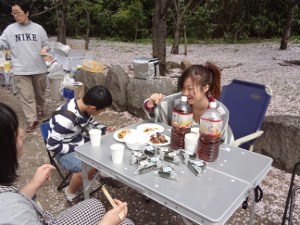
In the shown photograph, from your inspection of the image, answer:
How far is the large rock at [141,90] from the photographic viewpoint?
16.5 feet

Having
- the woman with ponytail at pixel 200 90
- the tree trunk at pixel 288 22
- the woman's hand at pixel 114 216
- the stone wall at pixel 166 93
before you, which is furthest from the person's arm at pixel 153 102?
the tree trunk at pixel 288 22

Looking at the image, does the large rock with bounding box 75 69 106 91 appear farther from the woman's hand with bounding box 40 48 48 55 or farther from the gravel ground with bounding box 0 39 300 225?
the woman's hand with bounding box 40 48 48 55

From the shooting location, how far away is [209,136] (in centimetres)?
180

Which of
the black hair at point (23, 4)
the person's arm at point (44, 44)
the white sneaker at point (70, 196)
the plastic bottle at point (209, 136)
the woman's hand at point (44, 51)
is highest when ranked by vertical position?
the black hair at point (23, 4)

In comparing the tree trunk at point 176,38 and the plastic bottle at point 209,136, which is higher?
the tree trunk at point 176,38

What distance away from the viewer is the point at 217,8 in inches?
595

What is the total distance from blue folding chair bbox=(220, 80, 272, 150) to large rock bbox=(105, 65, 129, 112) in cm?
258

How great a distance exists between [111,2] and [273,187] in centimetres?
1617

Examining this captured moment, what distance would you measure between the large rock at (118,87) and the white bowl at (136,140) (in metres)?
3.25

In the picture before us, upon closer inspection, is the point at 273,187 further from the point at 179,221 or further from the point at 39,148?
the point at 39,148

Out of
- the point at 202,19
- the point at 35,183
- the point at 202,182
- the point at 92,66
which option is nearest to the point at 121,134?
the point at 35,183

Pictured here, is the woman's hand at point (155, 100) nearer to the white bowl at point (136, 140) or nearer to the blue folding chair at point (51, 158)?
the white bowl at point (136, 140)

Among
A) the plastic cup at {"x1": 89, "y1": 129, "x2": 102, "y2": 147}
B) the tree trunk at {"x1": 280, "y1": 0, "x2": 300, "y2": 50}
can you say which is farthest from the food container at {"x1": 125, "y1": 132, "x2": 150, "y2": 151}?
the tree trunk at {"x1": 280, "y1": 0, "x2": 300, "y2": 50}

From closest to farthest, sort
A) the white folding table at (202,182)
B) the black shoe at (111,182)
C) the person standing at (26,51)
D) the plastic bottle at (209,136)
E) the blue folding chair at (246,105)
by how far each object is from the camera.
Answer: the white folding table at (202,182)
the plastic bottle at (209,136)
the blue folding chair at (246,105)
the black shoe at (111,182)
the person standing at (26,51)
